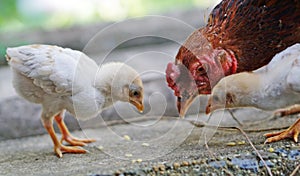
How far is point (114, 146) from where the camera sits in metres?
2.19

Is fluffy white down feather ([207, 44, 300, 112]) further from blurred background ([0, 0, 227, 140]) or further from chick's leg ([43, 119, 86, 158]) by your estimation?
chick's leg ([43, 119, 86, 158])

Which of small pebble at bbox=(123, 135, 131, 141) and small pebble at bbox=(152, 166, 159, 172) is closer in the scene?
small pebble at bbox=(152, 166, 159, 172)

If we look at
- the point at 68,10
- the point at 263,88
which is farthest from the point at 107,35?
the point at 263,88

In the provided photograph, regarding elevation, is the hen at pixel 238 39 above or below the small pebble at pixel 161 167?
above

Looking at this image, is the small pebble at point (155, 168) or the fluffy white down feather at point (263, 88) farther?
the fluffy white down feather at point (263, 88)

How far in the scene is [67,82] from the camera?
201 cm

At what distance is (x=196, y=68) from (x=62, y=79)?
50 cm

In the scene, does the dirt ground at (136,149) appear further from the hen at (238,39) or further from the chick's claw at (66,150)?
the hen at (238,39)

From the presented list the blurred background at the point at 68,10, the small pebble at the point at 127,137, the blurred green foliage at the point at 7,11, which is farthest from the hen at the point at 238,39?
the blurred green foliage at the point at 7,11

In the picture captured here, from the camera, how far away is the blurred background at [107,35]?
273 centimetres

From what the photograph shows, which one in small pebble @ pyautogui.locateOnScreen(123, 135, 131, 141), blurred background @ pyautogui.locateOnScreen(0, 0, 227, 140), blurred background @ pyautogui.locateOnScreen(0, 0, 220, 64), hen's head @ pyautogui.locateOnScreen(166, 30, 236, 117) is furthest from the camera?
blurred background @ pyautogui.locateOnScreen(0, 0, 220, 64)

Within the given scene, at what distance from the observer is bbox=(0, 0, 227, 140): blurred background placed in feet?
8.96

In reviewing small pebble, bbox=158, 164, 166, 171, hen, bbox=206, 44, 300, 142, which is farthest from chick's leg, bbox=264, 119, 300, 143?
small pebble, bbox=158, 164, 166, 171

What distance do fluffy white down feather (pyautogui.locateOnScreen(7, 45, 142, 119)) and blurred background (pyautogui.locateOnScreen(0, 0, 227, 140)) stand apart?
35cm
